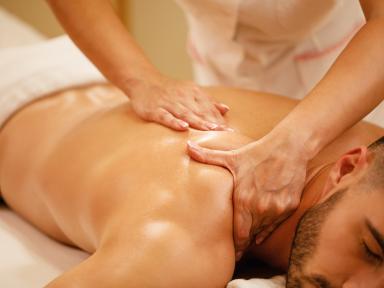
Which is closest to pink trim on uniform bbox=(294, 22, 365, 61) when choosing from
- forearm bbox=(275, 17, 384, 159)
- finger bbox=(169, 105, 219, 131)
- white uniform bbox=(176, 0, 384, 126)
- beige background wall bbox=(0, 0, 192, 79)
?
white uniform bbox=(176, 0, 384, 126)

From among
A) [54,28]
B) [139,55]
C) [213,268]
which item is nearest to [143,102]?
[139,55]

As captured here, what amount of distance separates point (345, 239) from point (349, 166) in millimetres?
184

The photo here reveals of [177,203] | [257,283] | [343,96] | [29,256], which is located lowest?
[29,256]

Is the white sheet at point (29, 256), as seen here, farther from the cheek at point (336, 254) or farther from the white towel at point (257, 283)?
the cheek at point (336, 254)

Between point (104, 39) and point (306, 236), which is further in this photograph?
point (104, 39)

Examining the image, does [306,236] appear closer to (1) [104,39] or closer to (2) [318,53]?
(1) [104,39]

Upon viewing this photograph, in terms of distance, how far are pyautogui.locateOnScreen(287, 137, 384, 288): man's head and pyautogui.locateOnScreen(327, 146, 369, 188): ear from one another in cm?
2

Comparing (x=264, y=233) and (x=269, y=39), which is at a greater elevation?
(x=269, y=39)

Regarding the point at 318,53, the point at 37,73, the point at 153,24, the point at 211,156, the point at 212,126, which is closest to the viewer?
the point at 211,156

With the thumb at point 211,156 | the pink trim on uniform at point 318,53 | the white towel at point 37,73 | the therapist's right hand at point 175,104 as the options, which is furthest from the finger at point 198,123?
the pink trim on uniform at point 318,53

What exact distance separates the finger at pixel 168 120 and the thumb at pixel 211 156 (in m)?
0.10

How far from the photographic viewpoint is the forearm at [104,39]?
1345mm

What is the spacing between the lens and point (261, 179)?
108 cm

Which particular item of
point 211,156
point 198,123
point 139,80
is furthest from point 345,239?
point 139,80
